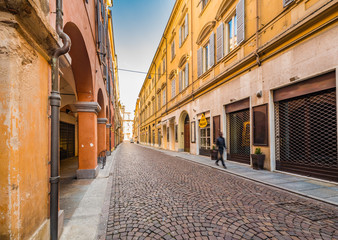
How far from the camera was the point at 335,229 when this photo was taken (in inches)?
112

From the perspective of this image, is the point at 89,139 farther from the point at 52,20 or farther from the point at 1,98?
the point at 1,98

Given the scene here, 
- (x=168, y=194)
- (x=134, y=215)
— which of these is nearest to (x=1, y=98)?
(x=134, y=215)

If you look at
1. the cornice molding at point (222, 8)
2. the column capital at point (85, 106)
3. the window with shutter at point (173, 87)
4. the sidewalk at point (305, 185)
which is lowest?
the sidewalk at point (305, 185)

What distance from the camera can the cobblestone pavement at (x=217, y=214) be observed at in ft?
9.05

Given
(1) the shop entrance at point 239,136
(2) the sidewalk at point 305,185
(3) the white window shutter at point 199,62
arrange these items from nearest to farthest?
(2) the sidewalk at point 305,185 → (1) the shop entrance at point 239,136 → (3) the white window shutter at point 199,62

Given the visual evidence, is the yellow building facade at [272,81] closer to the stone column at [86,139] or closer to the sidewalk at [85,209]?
the sidewalk at [85,209]

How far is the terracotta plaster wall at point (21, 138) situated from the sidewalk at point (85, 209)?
2.31ft

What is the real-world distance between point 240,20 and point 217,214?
9056mm

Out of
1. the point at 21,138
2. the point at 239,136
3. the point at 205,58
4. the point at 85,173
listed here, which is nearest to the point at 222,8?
the point at 205,58

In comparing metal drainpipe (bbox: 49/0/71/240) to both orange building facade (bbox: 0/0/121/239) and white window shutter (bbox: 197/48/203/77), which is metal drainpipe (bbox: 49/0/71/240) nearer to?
orange building facade (bbox: 0/0/121/239)

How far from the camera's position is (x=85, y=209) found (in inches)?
147

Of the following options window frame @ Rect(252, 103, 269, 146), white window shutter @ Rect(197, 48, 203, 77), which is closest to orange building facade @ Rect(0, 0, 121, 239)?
window frame @ Rect(252, 103, 269, 146)

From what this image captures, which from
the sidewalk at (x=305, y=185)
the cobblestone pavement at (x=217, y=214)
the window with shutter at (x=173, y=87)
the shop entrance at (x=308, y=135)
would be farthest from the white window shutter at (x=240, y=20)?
the window with shutter at (x=173, y=87)

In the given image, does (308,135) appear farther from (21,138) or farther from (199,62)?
(199,62)
